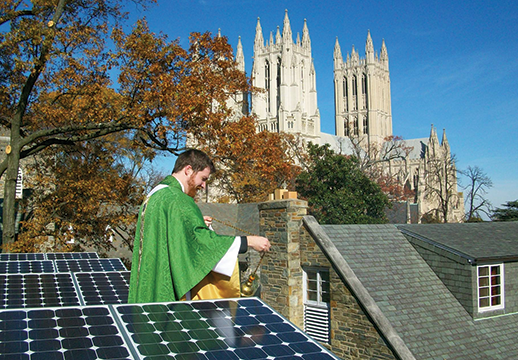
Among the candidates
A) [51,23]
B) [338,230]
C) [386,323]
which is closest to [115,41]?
[51,23]

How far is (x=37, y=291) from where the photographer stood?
19.4 feet

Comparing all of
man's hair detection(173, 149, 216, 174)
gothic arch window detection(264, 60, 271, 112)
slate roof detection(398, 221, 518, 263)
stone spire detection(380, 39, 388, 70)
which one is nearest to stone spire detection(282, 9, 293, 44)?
gothic arch window detection(264, 60, 271, 112)

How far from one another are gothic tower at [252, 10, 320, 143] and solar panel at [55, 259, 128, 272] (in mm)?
77158

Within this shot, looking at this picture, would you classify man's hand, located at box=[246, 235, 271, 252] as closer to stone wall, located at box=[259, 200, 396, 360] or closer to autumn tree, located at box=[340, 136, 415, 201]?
stone wall, located at box=[259, 200, 396, 360]

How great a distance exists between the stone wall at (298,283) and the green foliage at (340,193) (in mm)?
26796

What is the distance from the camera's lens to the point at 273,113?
91.8 meters

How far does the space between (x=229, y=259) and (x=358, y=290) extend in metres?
9.08

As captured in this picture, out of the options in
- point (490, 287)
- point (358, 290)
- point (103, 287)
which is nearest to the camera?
point (103, 287)

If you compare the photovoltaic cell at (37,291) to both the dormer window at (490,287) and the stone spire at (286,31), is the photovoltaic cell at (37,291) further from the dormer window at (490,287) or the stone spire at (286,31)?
the stone spire at (286,31)

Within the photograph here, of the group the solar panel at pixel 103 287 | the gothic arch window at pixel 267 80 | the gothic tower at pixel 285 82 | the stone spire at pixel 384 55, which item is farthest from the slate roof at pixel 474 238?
the stone spire at pixel 384 55

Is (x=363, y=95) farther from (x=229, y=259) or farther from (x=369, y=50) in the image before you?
(x=229, y=259)

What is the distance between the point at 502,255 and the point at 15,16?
51.2ft

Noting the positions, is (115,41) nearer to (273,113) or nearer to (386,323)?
(386,323)

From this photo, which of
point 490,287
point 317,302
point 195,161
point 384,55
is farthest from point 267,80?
point 195,161
